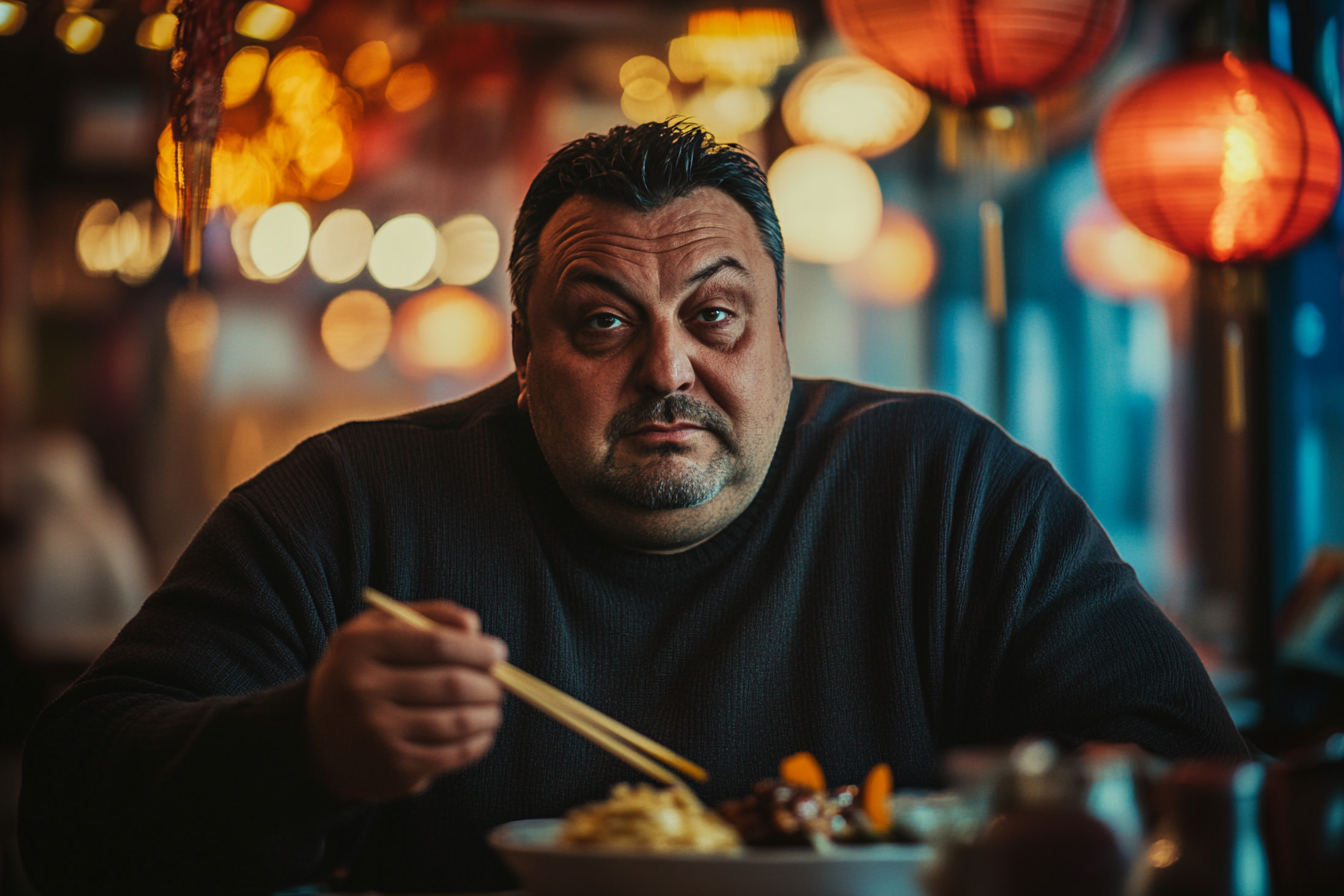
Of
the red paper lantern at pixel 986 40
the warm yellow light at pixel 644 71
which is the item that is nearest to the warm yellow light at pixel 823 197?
the warm yellow light at pixel 644 71

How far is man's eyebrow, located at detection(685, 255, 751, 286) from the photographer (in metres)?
1.46

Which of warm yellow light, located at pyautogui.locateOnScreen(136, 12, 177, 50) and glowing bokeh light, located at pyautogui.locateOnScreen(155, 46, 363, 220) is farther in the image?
glowing bokeh light, located at pyautogui.locateOnScreen(155, 46, 363, 220)

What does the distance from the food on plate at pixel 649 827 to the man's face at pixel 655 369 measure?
0.59 metres

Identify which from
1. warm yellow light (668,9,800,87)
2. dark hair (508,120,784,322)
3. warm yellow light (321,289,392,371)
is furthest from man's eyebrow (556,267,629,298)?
warm yellow light (321,289,392,371)

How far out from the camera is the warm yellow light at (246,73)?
3.73 metres

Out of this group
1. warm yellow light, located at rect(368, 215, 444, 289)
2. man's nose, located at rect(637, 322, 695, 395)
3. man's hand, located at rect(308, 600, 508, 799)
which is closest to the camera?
man's hand, located at rect(308, 600, 508, 799)

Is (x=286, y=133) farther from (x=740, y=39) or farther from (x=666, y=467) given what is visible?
(x=666, y=467)

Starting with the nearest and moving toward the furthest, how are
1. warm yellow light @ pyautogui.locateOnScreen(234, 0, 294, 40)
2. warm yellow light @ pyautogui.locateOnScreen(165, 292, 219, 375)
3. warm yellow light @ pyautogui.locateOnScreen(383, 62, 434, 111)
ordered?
warm yellow light @ pyautogui.locateOnScreen(234, 0, 294, 40) → warm yellow light @ pyautogui.locateOnScreen(383, 62, 434, 111) → warm yellow light @ pyautogui.locateOnScreen(165, 292, 219, 375)

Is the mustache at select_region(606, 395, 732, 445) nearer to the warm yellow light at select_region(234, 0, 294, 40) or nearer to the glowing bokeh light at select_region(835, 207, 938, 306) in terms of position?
the warm yellow light at select_region(234, 0, 294, 40)

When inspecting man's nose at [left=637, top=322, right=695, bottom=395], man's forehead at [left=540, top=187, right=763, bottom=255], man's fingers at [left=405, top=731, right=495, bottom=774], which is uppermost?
man's forehead at [left=540, top=187, right=763, bottom=255]

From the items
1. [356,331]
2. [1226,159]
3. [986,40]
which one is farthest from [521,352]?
[356,331]

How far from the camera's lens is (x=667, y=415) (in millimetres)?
1416

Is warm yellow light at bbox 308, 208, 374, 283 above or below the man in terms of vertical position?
above

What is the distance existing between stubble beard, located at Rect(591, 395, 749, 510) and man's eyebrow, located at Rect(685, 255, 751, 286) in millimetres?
149
